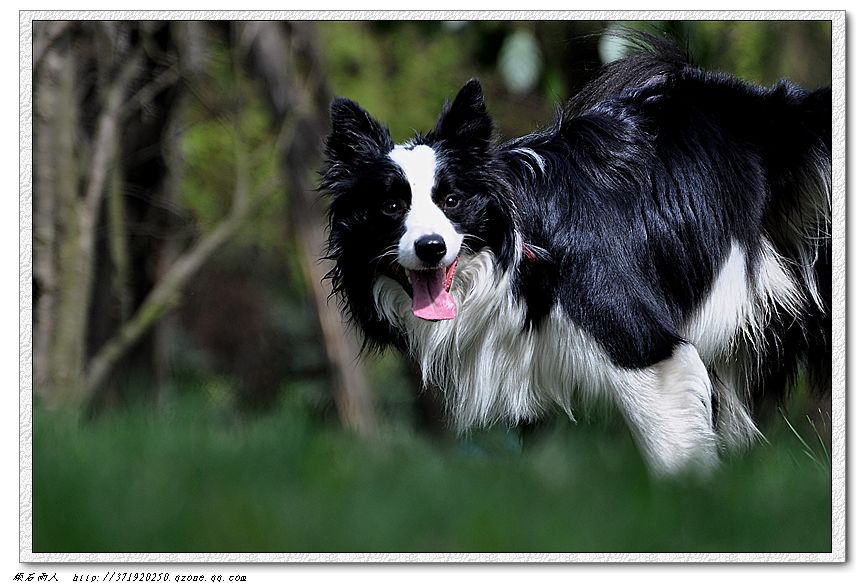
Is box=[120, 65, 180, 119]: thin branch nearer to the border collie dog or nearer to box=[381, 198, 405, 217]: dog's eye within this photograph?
the border collie dog

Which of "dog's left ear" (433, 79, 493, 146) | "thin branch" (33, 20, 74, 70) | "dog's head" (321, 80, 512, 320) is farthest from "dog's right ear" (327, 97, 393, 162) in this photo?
"thin branch" (33, 20, 74, 70)

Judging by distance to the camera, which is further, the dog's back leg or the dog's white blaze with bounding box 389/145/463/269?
the dog's back leg

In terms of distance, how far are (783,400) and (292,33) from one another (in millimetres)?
5939

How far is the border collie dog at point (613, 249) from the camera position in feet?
15.8

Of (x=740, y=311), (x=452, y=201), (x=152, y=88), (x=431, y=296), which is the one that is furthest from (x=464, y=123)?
(x=152, y=88)

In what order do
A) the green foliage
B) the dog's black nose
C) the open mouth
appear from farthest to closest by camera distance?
1. the green foliage
2. the open mouth
3. the dog's black nose

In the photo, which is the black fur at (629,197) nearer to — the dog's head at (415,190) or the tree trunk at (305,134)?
the dog's head at (415,190)

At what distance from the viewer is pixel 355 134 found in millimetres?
4930

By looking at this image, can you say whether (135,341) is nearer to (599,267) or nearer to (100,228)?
(100,228)

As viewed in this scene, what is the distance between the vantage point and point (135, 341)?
1070 cm

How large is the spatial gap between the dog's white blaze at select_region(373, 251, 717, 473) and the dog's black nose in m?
0.32

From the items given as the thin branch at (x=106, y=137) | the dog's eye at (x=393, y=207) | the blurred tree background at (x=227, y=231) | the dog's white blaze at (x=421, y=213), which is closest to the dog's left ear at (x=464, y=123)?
the dog's white blaze at (x=421, y=213)

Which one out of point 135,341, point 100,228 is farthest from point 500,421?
point 135,341

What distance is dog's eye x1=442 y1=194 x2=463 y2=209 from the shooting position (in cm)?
479
